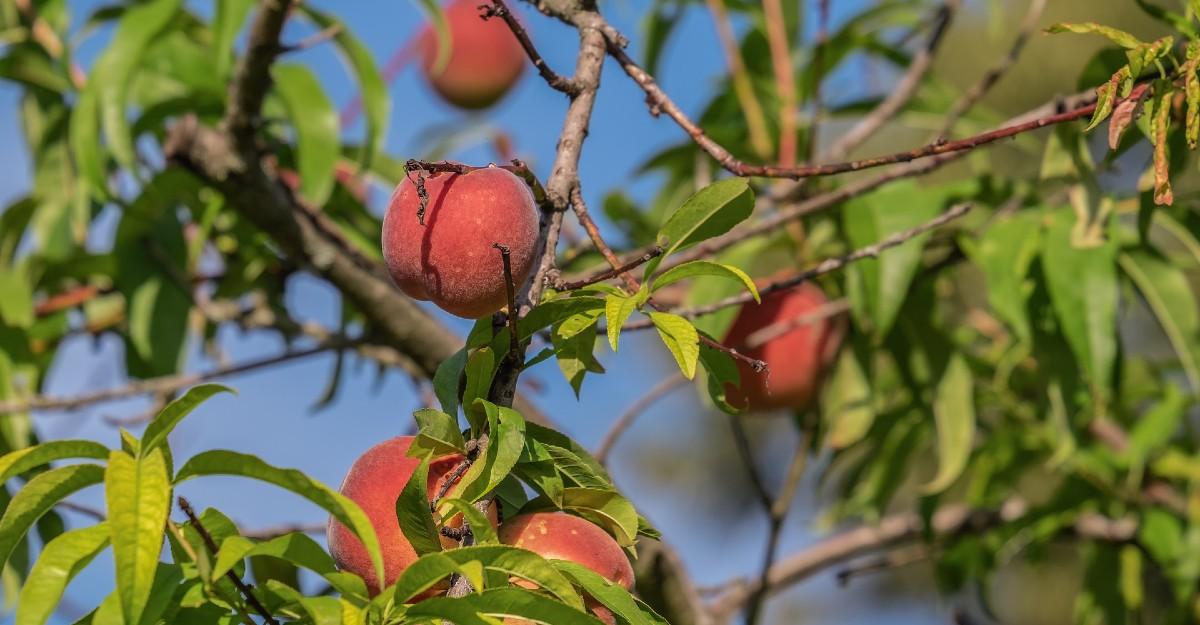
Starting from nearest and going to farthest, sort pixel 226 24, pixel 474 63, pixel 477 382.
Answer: pixel 477 382 → pixel 226 24 → pixel 474 63

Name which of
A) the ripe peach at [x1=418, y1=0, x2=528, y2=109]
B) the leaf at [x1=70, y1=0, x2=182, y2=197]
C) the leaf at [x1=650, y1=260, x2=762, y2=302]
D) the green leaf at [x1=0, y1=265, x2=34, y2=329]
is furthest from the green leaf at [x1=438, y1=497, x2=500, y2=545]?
the ripe peach at [x1=418, y1=0, x2=528, y2=109]

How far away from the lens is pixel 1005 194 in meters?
1.38

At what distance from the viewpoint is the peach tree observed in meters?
0.56

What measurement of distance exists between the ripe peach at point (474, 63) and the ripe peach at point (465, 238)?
2.03 m

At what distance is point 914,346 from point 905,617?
4.31 metres

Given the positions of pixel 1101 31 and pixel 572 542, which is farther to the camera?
pixel 1101 31

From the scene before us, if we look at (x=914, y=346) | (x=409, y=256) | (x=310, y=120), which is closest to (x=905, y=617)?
(x=914, y=346)

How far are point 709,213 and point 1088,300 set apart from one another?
0.66 m

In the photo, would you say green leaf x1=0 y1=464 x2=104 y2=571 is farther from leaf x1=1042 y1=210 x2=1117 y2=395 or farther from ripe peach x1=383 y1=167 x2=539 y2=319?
leaf x1=1042 y1=210 x2=1117 y2=395

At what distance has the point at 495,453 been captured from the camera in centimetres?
58

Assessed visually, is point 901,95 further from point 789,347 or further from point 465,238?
point 465,238

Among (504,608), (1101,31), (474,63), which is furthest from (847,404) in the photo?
(474,63)

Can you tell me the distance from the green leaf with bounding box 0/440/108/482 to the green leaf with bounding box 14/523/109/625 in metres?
0.03

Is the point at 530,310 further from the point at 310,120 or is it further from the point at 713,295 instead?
the point at 310,120
